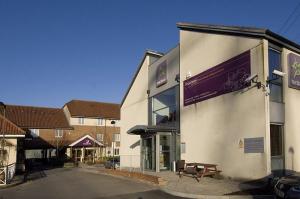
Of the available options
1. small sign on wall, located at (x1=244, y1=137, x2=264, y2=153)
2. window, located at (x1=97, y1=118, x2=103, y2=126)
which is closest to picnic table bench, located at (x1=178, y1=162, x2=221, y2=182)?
small sign on wall, located at (x1=244, y1=137, x2=264, y2=153)

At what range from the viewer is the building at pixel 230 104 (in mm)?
17094

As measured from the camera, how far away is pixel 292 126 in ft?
60.6

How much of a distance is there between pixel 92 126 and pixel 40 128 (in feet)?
26.9

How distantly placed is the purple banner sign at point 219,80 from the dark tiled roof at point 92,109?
34.6 m

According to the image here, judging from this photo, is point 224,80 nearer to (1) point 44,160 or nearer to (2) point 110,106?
(1) point 44,160

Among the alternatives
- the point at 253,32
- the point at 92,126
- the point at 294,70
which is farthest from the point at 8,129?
the point at 92,126

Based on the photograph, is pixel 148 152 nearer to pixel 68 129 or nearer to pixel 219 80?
pixel 219 80

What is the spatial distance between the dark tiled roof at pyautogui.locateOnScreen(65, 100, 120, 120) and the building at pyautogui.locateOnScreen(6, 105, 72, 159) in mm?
2269

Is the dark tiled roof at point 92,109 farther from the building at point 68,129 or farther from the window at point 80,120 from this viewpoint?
the window at point 80,120

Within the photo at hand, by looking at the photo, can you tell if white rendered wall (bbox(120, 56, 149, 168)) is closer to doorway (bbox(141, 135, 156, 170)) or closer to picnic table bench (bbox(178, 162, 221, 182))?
doorway (bbox(141, 135, 156, 170))

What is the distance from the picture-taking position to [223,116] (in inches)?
754

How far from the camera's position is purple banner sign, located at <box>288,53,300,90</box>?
18734 mm

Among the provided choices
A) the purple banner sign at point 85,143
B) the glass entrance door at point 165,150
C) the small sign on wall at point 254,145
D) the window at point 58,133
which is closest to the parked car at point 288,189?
the small sign on wall at point 254,145

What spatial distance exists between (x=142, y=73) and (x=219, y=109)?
12.3 metres
